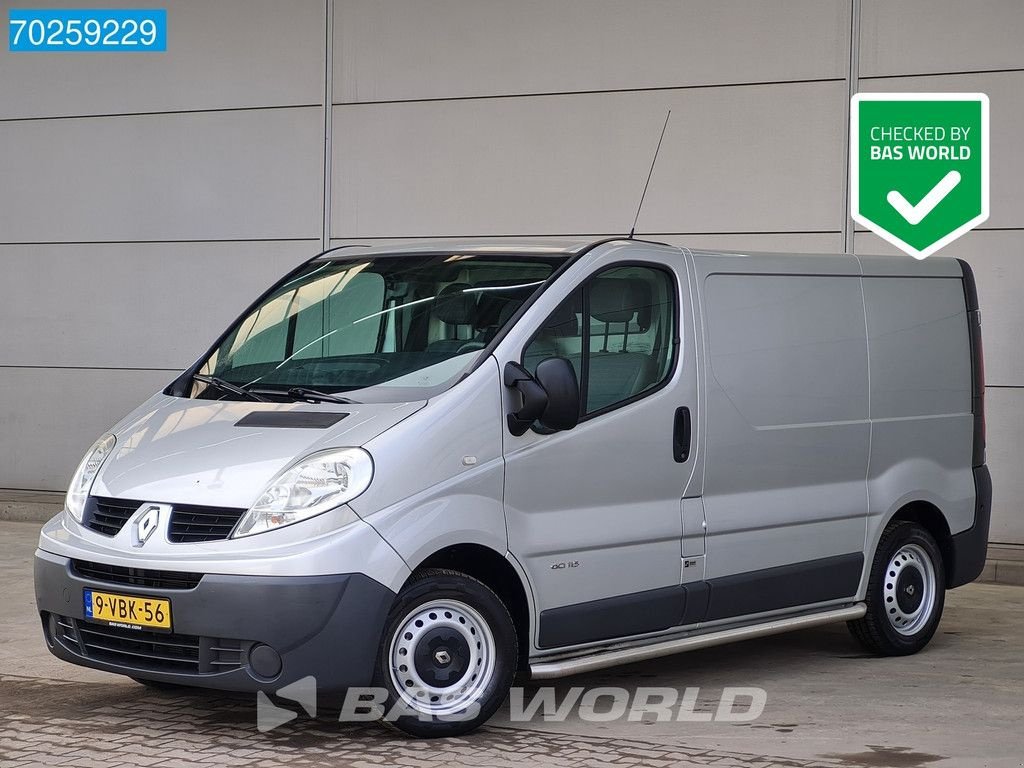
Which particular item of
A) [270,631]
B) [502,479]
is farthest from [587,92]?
[270,631]

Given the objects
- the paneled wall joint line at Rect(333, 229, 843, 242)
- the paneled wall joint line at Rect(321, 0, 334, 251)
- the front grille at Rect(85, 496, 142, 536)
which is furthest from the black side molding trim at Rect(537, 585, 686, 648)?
the paneled wall joint line at Rect(321, 0, 334, 251)

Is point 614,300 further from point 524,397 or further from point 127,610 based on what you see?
point 127,610

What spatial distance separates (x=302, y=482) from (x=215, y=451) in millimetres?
459

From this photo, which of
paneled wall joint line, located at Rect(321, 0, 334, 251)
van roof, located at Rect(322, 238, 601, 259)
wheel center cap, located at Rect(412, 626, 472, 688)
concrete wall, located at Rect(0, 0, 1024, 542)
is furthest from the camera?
paneled wall joint line, located at Rect(321, 0, 334, 251)

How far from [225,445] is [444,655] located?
1.15 m

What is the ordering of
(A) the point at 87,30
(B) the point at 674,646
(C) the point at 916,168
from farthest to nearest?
(A) the point at 87,30 → (C) the point at 916,168 → (B) the point at 674,646

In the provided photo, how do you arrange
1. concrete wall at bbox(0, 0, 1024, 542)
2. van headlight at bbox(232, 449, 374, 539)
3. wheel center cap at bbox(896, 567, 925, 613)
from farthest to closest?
concrete wall at bbox(0, 0, 1024, 542) → wheel center cap at bbox(896, 567, 925, 613) → van headlight at bbox(232, 449, 374, 539)

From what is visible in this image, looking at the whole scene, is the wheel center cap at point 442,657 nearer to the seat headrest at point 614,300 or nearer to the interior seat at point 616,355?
the interior seat at point 616,355

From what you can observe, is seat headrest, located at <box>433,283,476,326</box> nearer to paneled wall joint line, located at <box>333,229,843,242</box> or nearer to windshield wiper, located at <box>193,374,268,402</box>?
windshield wiper, located at <box>193,374,268,402</box>

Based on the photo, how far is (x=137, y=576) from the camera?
5871mm

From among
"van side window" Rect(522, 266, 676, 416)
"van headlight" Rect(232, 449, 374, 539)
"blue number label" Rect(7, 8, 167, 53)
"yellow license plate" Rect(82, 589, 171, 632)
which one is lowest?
"yellow license plate" Rect(82, 589, 171, 632)

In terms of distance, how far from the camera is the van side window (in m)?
6.47

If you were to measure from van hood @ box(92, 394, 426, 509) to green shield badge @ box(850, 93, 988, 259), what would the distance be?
21.1ft

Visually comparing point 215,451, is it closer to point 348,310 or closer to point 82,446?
point 348,310
